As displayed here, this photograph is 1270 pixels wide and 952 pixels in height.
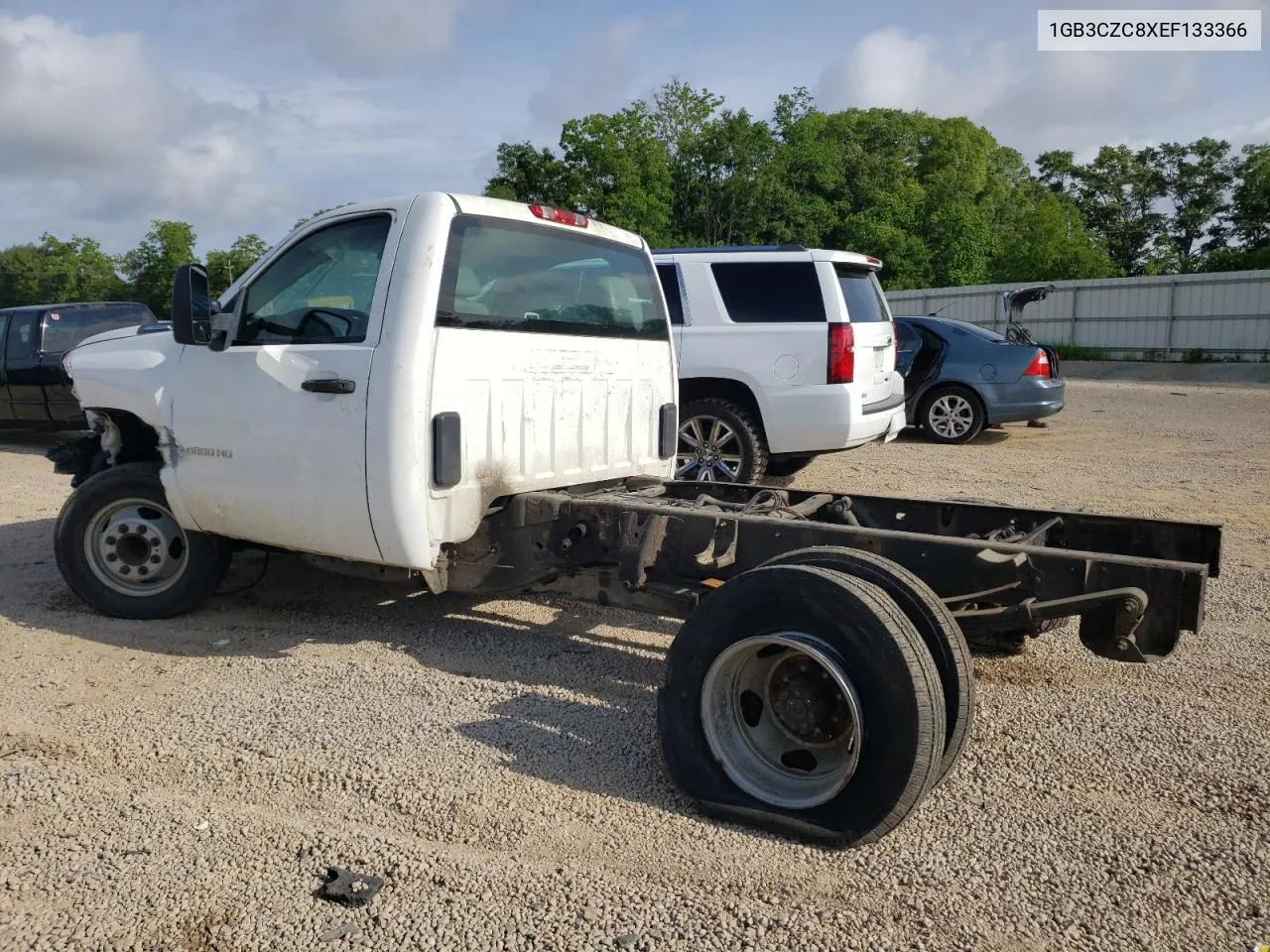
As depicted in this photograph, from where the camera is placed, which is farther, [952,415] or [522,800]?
[952,415]

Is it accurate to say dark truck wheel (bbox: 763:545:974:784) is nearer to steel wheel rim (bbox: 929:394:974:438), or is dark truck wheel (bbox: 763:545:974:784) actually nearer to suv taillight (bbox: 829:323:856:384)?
suv taillight (bbox: 829:323:856:384)

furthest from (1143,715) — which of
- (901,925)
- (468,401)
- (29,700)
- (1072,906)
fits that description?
(29,700)

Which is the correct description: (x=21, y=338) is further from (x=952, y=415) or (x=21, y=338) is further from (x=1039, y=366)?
(x=1039, y=366)

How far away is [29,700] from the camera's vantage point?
4508 mm

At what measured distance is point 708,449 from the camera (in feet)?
27.6

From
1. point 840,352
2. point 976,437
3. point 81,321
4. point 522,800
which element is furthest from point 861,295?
point 81,321

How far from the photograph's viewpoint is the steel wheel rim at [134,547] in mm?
5547

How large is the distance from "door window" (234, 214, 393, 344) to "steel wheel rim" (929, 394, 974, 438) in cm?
948

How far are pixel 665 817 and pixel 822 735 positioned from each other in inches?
23.6

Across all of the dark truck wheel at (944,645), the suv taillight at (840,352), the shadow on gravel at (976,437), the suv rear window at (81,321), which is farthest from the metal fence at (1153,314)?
the dark truck wheel at (944,645)

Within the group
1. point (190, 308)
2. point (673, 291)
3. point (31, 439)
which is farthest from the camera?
point (31, 439)

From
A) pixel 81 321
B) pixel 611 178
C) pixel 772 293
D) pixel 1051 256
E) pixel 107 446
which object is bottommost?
pixel 107 446

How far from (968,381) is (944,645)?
997cm

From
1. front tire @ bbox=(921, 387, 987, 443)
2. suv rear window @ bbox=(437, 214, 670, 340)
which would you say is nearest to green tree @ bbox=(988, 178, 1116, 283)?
front tire @ bbox=(921, 387, 987, 443)
